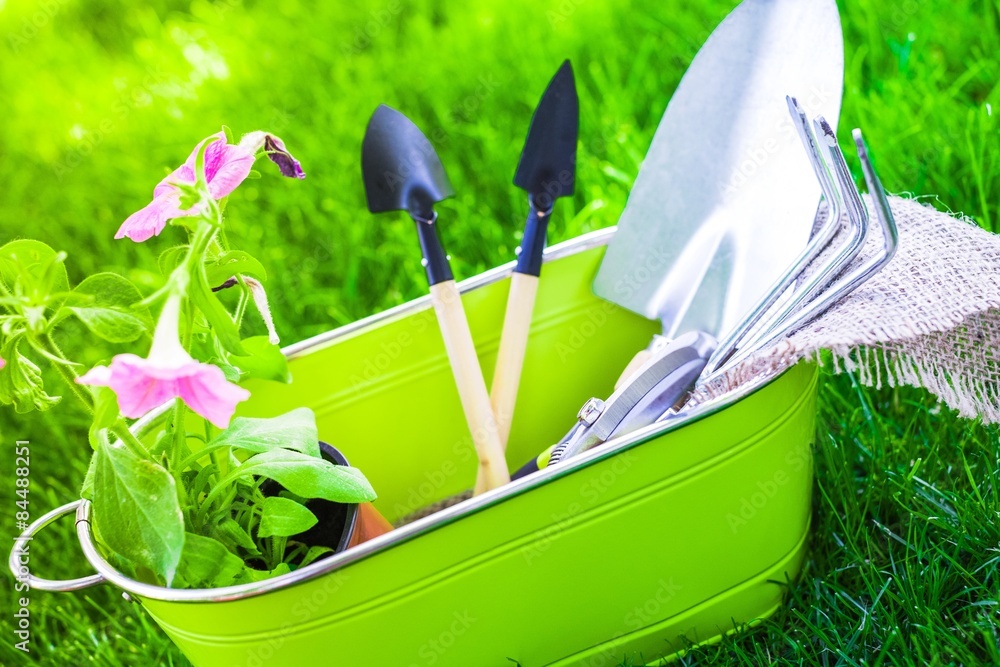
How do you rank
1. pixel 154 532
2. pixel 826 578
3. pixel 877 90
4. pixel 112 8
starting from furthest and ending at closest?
pixel 112 8, pixel 877 90, pixel 826 578, pixel 154 532

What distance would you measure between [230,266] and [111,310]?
3.5 inches

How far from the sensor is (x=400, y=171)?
2.69 ft

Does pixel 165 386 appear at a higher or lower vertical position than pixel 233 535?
higher

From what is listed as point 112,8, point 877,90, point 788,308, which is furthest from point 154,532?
point 112,8

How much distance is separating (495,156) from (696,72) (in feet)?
1.78

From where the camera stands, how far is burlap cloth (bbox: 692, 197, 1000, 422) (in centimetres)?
63

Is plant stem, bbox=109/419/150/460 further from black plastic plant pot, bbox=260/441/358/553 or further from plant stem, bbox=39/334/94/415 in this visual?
black plastic plant pot, bbox=260/441/358/553

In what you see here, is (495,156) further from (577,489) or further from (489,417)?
(577,489)

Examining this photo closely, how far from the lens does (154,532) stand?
558 millimetres

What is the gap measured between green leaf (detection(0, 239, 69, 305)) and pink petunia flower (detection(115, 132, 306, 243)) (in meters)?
0.05

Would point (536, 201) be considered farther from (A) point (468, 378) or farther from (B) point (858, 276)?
(B) point (858, 276)
